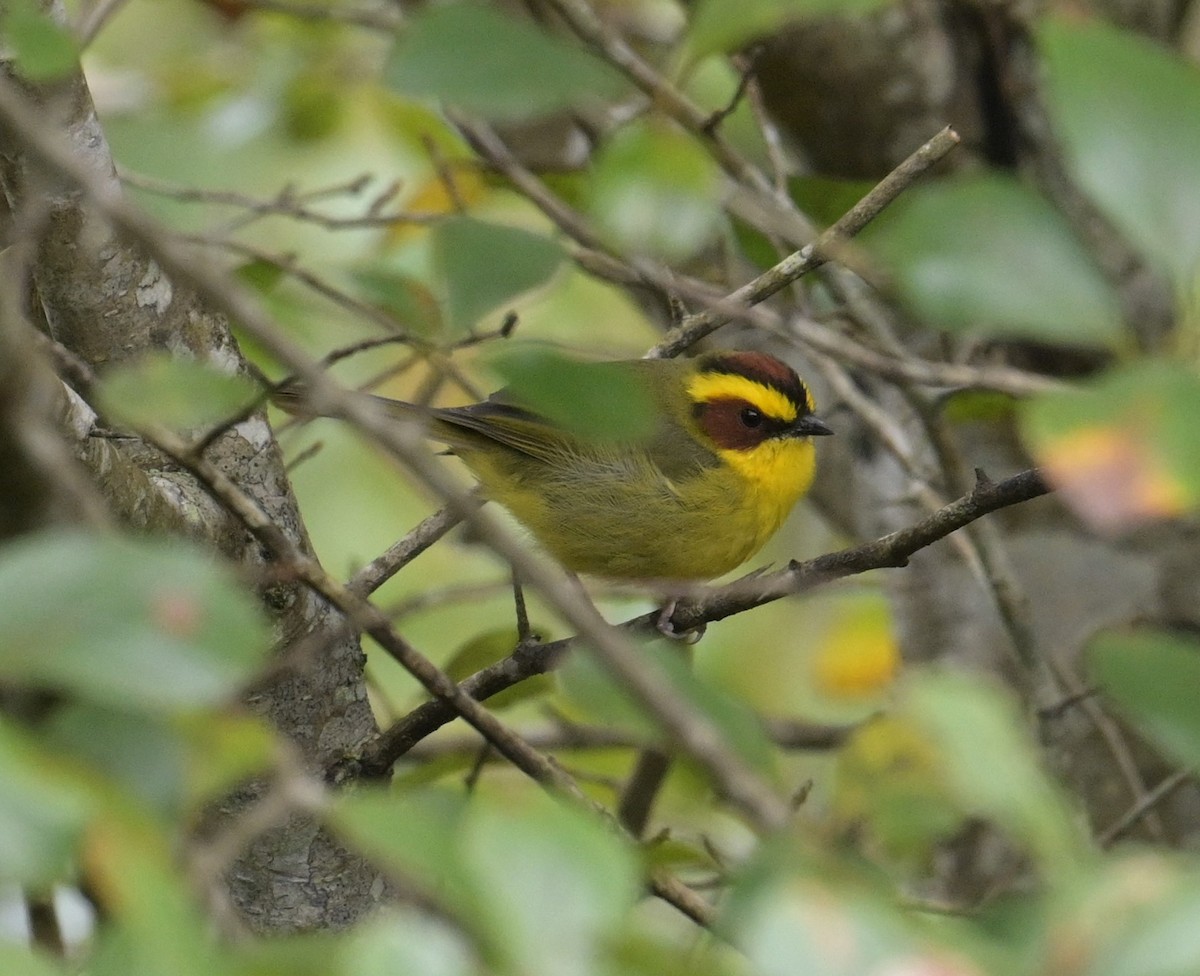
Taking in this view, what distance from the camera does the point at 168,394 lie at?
116cm

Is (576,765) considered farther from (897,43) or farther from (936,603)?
(897,43)

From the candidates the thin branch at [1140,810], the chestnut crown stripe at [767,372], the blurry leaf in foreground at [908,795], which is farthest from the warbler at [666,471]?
the blurry leaf in foreground at [908,795]

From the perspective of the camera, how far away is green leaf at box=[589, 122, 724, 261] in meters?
1.55

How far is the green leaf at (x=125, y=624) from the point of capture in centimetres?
89

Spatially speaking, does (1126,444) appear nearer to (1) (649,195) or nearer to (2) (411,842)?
(2) (411,842)

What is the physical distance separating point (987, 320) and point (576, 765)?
10.9 feet

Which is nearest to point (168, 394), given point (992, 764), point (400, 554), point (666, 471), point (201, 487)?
point (992, 764)

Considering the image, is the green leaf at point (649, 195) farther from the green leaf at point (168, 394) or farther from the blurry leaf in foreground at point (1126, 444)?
the blurry leaf in foreground at point (1126, 444)

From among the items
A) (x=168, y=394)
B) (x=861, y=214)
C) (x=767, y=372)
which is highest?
(x=168, y=394)

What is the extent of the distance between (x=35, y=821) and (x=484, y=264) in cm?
64

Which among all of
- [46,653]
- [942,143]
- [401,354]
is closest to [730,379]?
[942,143]

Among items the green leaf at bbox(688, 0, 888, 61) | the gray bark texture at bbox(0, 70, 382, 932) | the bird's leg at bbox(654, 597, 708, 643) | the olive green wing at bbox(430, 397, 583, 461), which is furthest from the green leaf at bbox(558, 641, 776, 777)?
the olive green wing at bbox(430, 397, 583, 461)

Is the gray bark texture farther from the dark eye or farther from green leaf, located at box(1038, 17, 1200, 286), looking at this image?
the dark eye

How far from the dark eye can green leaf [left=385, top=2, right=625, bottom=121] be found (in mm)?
2922
